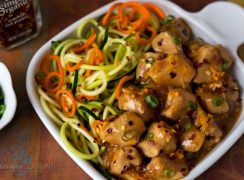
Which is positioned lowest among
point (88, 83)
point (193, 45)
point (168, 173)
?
point (168, 173)

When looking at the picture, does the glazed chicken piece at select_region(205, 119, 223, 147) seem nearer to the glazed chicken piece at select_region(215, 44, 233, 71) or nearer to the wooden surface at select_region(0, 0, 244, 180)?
the wooden surface at select_region(0, 0, 244, 180)

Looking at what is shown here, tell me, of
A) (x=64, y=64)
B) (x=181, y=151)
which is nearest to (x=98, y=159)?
(x=181, y=151)

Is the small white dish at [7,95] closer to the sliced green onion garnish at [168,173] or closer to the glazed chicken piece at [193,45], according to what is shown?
the sliced green onion garnish at [168,173]

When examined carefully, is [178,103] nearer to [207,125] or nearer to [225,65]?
[207,125]

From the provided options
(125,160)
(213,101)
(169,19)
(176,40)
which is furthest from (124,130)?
(169,19)

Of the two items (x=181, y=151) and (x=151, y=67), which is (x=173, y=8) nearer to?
(x=151, y=67)

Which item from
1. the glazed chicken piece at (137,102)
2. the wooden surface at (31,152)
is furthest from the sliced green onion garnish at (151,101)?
the wooden surface at (31,152)

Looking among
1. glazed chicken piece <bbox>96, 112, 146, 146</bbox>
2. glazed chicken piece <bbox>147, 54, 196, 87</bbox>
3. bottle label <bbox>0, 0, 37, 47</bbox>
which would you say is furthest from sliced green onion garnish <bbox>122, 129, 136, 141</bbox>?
bottle label <bbox>0, 0, 37, 47</bbox>
